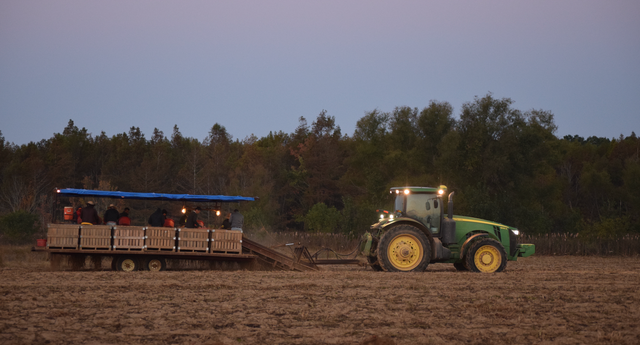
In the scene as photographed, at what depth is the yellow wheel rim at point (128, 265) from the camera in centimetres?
1608

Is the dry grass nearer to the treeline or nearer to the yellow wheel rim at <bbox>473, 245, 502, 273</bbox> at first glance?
the treeline

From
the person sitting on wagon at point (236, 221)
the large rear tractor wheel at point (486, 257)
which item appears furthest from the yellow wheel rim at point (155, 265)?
the large rear tractor wheel at point (486, 257)

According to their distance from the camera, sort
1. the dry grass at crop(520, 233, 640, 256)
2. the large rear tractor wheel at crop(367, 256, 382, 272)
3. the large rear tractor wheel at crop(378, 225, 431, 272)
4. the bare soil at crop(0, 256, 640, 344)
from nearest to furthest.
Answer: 1. the bare soil at crop(0, 256, 640, 344)
2. the large rear tractor wheel at crop(378, 225, 431, 272)
3. the large rear tractor wheel at crop(367, 256, 382, 272)
4. the dry grass at crop(520, 233, 640, 256)

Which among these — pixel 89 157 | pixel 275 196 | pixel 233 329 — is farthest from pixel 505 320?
pixel 89 157

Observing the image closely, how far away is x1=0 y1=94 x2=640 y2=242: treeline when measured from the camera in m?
41.1

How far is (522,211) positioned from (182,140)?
47567mm

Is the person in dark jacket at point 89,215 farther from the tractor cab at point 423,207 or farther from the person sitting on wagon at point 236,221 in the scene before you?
the tractor cab at point 423,207

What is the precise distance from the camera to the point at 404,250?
16016mm

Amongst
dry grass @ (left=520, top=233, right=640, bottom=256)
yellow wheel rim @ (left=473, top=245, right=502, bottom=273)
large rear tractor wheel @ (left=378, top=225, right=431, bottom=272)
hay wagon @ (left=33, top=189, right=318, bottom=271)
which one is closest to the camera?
hay wagon @ (left=33, top=189, right=318, bottom=271)

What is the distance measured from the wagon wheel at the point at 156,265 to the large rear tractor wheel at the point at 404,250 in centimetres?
595

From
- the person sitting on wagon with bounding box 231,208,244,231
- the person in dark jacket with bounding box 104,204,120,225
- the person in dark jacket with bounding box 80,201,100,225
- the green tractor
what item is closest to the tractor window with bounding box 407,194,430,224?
the green tractor

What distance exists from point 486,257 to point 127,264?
32.4 feet

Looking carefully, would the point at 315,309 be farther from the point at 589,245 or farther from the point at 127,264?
the point at 589,245

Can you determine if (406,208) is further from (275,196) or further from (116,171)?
(116,171)
